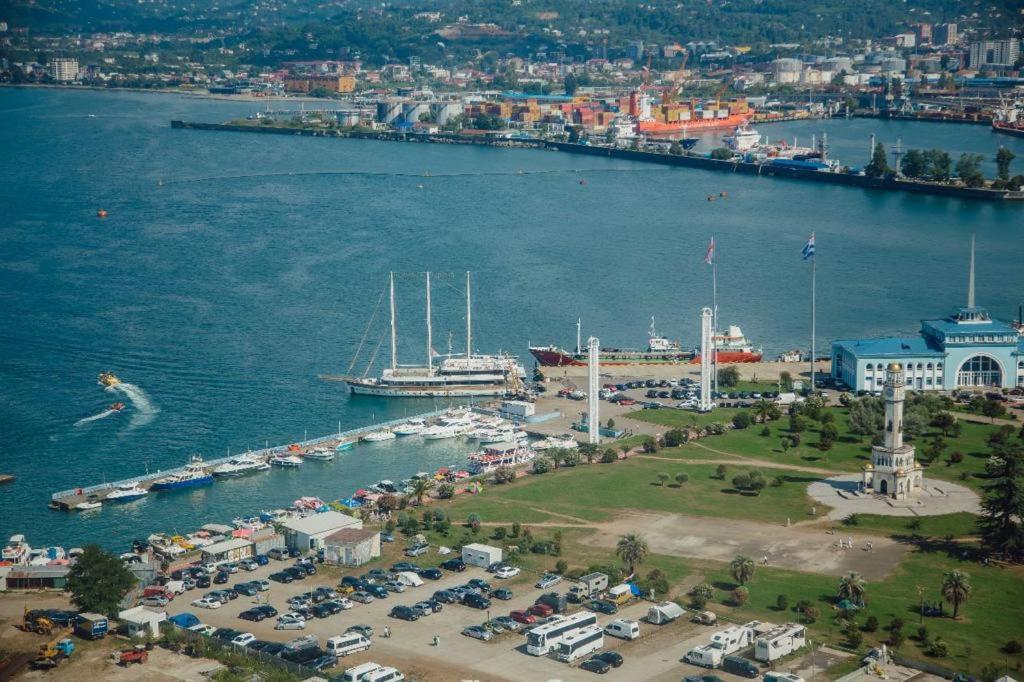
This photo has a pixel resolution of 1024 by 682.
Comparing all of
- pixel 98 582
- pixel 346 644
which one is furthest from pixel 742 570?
pixel 98 582

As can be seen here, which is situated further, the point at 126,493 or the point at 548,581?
the point at 126,493

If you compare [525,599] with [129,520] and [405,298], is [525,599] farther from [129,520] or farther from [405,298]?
[405,298]

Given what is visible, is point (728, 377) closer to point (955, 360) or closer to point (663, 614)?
point (955, 360)

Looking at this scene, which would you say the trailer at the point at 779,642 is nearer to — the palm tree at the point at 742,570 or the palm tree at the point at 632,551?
the palm tree at the point at 742,570

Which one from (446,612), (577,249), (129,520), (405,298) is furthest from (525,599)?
(577,249)

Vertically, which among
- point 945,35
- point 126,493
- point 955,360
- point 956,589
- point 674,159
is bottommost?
point 126,493

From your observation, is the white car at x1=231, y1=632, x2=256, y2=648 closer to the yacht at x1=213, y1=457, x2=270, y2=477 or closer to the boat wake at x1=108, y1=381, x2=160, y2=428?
the yacht at x1=213, y1=457, x2=270, y2=477

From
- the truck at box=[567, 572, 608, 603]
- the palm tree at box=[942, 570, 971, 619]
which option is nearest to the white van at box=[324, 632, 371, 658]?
the truck at box=[567, 572, 608, 603]
